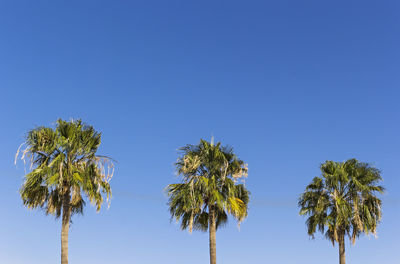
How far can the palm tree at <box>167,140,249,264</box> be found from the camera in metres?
31.5

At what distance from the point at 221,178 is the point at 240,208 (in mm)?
2401

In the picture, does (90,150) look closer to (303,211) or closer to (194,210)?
(194,210)

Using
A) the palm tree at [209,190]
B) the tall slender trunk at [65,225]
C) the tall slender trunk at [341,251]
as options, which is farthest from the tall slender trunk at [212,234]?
the tall slender trunk at [341,251]

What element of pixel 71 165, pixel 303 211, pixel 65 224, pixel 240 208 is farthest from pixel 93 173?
pixel 303 211

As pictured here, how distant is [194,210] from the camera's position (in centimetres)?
3155

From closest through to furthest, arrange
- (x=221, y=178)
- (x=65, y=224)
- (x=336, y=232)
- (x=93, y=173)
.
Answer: (x=65, y=224), (x=93, y=173), (x=221, y=178), (x=336, y=232)

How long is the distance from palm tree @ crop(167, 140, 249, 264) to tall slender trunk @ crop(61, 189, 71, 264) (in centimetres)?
703

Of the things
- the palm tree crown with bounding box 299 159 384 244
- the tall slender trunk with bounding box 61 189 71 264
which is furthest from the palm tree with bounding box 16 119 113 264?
the palm tree crown with bounding box 299 159 384 244

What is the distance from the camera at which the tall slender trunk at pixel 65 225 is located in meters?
27.5

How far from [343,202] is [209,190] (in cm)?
1106

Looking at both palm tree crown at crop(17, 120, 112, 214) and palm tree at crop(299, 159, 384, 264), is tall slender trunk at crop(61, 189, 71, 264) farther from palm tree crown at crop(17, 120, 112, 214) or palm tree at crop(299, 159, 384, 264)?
palm tree at crop(299, 159, 384, 264)

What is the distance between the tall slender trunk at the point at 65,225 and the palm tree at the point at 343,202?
18267 millimetres

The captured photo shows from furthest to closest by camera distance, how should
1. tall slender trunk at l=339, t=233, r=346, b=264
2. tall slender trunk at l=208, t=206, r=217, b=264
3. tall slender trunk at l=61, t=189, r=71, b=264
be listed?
tall slender trunk at l=339, t=233, r=346, b=264 → tall slender trunk at l=208, t=206, r=217, b=264 → tall slender trunk at l=61, t=189, r=71, b=264

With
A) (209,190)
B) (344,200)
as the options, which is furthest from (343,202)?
(209,190)
